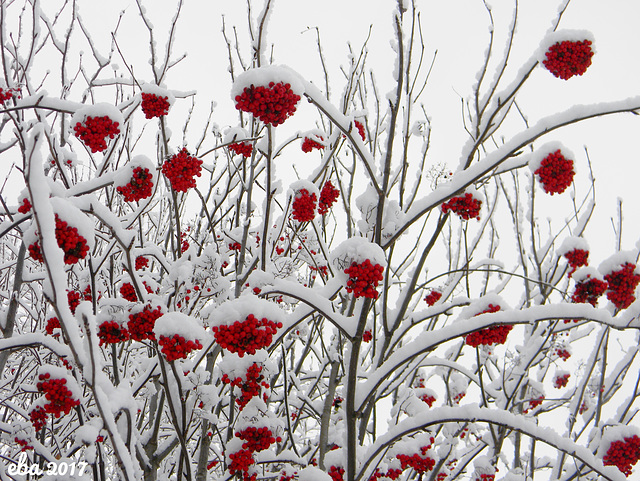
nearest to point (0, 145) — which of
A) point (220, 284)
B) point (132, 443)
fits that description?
point (220, 284)

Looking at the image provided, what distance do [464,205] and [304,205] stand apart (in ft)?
3.56

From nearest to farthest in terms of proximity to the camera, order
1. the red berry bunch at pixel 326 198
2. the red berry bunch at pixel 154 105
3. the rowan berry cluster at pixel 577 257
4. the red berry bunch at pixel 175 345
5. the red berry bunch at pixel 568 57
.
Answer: the red berry bunch at pixel 175 345 → the red berry bunch at pixel 568 57 → the red berry bunch at pixel 154 105 → the rowan berry cluster at pixel 577 257 → the red berry bunch at pixel 326 198

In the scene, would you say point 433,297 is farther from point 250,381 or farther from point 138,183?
point 138,183

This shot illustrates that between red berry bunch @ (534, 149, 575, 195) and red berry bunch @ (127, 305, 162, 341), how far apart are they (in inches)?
88.5

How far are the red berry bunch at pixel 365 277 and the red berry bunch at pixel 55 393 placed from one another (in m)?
1.75

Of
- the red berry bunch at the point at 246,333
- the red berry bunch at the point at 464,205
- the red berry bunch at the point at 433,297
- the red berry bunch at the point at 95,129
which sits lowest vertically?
the red berry bunch at the point at 246,333

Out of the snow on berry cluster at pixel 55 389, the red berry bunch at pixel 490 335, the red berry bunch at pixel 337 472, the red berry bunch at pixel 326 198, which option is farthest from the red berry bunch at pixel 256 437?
the red berry bunch at pixel 326 198

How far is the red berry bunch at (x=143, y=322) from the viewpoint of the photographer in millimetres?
2465

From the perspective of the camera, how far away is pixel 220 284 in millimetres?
3105

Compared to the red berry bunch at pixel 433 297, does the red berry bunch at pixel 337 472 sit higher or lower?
lower

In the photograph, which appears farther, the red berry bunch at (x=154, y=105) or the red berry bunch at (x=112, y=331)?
the red berry bunch at (x=154, y=105)

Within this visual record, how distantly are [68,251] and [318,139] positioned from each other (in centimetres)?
242

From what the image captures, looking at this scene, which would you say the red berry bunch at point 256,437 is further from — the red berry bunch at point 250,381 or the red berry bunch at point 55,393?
the red berry bunch at point 55,393

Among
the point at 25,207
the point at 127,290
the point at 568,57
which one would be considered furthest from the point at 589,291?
the point at 25,207
